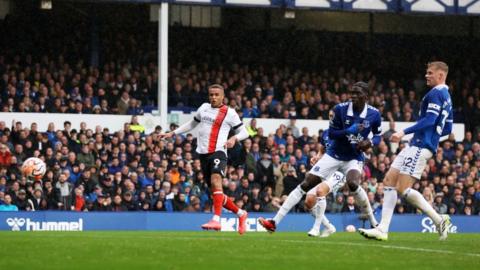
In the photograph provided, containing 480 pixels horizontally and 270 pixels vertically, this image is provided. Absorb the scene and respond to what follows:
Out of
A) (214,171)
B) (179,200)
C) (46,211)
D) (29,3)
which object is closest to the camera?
(214,171)

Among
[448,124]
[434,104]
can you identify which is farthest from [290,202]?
[434,104]

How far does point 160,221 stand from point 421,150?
1346 centimetres

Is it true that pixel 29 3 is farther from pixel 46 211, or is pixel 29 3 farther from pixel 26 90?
pixel 46 211

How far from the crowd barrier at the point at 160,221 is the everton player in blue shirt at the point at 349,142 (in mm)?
10988

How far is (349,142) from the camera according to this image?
16828 mm

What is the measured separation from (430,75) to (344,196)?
14.9 meters

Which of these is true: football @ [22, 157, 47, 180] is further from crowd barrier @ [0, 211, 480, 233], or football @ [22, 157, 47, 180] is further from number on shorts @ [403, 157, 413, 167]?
number on shorts @ [403, 157, 413, 167]

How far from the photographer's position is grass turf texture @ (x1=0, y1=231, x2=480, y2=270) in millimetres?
11695

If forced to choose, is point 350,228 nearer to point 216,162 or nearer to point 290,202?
point 216,162

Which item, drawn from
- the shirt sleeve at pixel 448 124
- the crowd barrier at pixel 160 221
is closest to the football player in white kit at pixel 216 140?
the shirt sleeve at pixel 448 124

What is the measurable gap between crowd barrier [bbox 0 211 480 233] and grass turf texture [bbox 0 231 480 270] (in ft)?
39.1

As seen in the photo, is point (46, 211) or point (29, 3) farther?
point (29, 3)

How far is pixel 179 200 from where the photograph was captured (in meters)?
29.4

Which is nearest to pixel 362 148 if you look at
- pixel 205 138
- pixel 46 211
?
pixel 205 138
